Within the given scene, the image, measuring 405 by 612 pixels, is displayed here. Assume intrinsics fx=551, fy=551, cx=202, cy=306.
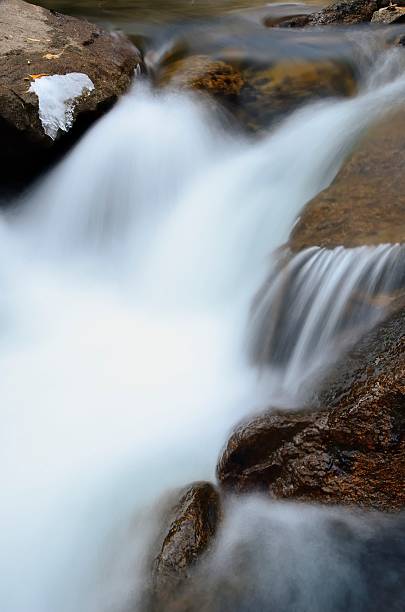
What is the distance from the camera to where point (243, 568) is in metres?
2.80

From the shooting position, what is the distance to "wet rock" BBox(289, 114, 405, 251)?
385 cm

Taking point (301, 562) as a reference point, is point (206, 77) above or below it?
above

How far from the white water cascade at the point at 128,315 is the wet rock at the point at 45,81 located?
270 millimetres

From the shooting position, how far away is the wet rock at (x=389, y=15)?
822cm

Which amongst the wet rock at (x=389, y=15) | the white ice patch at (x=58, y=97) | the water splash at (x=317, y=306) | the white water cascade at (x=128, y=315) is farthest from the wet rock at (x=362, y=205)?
the wet rock at (x=389, y=15)

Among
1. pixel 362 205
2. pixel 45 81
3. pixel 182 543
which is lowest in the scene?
pixel 182 543

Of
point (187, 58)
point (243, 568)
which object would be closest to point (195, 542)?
point (243, 568)

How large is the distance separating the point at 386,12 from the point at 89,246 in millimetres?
6151

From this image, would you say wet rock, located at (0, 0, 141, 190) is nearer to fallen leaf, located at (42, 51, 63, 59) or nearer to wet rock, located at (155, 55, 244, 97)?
fallen leaf, located at (42, 51, 63, 59)

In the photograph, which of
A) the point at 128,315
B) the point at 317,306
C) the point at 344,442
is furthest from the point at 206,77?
the point at 344,442

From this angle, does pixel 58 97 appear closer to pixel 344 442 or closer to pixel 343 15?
pixel 344 442

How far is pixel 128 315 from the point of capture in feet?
16.6

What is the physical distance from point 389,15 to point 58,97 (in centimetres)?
555

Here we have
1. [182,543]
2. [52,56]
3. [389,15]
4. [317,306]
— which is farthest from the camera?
[389,15]
